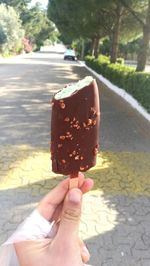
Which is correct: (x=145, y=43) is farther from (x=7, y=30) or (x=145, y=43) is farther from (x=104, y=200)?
(x=7, y=30)

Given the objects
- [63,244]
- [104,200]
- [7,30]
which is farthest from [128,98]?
[7,30]

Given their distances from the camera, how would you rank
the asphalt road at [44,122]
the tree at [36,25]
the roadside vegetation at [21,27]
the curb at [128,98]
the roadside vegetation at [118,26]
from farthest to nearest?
the tree at [36,25] → the roadside vegetation at [21,27] → the roadside vegetation at [118,26] → the curb at [128,98] → the asphalt road at [44,122]

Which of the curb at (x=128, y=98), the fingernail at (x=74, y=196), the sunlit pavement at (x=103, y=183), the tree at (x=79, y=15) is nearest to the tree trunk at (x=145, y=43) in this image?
the curb at (x=128, y=98)

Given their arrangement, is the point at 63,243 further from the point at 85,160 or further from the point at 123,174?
the point at 123,174

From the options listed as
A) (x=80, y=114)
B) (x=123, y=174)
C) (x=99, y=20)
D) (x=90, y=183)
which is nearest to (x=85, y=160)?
(x=90, y=183)

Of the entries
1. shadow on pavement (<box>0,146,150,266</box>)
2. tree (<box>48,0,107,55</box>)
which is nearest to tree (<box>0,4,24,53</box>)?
tree (<box>48,0,107,55</box>)

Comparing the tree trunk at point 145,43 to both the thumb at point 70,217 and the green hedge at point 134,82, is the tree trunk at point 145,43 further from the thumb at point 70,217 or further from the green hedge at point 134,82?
the thumb at point 70,217
